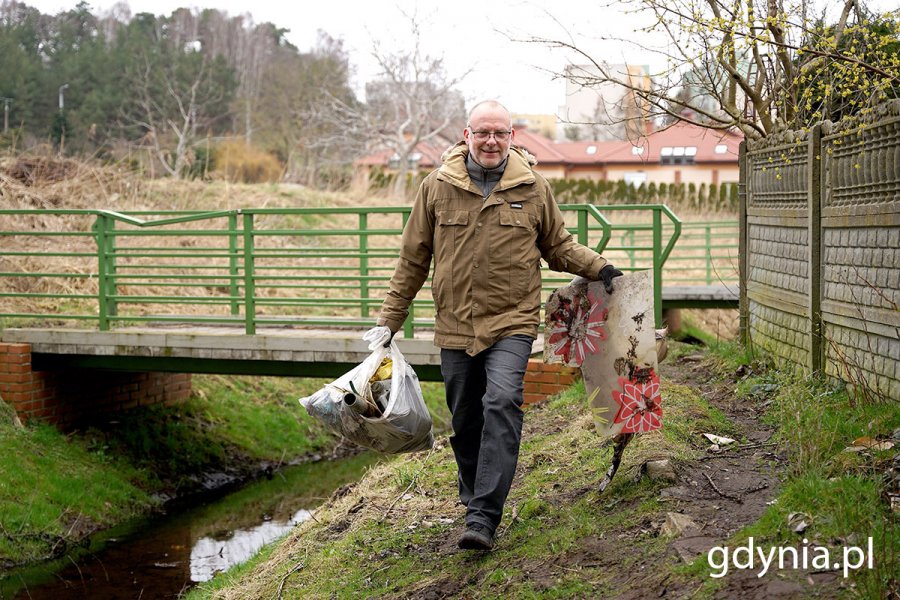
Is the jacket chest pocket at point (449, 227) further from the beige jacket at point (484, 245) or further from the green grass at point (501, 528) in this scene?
the green grass at point (501, 528)

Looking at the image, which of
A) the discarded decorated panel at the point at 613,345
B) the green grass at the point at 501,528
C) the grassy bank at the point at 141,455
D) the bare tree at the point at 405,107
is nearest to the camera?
the green grass at the point at 501,528

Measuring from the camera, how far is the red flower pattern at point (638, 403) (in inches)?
206

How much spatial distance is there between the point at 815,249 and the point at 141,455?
753 centimetres

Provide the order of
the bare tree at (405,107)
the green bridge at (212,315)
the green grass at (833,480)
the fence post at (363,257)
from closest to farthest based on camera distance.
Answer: the green grass at (833,480), the green bridge at (212,315), the fence post at (363,257), the bare tree at (405,107)

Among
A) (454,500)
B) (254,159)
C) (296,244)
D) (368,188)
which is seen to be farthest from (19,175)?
(254,159)

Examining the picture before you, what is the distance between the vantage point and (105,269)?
35.4ft

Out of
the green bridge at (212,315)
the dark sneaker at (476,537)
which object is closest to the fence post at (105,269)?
the green bridge at (212,315)

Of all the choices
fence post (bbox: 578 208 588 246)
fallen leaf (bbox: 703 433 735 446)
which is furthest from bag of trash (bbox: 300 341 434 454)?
fence post (bbox: 578 208 588 246)

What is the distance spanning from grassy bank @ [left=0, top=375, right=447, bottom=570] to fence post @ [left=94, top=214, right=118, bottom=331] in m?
1.34

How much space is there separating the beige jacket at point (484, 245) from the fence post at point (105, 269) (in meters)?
6.43

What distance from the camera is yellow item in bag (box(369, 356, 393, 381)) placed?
204 inches

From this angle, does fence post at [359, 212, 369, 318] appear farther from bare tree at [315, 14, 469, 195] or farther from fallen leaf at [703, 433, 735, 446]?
bare tree at [315, 14, 469, 195]

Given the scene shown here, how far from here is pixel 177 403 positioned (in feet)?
41.4

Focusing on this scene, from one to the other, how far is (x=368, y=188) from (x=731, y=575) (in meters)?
22.5
